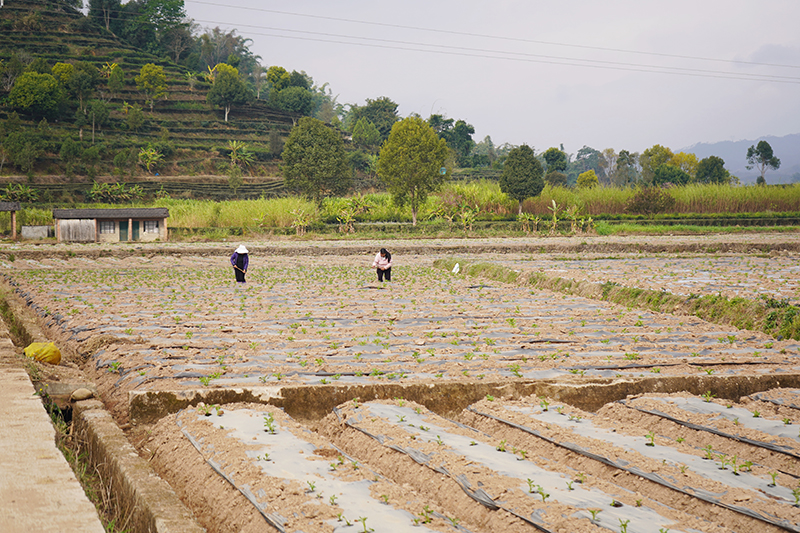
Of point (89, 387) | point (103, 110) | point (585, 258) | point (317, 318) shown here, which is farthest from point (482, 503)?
point (103, 110)

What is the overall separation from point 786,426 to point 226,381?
13.6ft

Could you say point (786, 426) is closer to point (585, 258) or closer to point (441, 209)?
point (585, 258)

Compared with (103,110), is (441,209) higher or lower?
lower

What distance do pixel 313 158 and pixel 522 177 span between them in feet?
39.7

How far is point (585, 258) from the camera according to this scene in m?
20.0

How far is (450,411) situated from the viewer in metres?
5.39

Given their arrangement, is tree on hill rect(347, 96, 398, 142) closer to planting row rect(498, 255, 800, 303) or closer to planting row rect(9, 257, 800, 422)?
planting row rect(498, 255, 800, 303)

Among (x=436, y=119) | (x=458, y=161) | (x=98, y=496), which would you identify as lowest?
(x=98, y=496)

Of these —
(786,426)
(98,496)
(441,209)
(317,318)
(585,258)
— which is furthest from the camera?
(441,209)

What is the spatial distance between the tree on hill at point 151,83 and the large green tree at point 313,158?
97.6 ft

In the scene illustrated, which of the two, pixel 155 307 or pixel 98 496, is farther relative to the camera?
pixel 155 307


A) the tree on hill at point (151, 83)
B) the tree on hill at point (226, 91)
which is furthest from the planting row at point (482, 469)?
the tree on hill at point (226, 91)

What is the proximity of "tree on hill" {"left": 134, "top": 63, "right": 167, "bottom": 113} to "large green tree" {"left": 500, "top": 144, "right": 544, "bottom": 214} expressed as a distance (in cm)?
4078

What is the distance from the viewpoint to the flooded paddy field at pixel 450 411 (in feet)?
10.7
